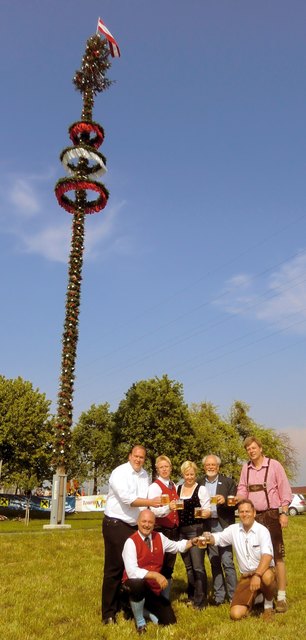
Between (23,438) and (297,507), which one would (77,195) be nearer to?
(23,438)

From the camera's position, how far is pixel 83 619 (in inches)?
285

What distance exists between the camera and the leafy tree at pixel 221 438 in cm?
5625

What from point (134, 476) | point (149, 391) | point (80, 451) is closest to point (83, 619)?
point (134, 476)

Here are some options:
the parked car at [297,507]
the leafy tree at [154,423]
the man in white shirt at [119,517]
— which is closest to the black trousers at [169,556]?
the man in white shirt at [119,517]

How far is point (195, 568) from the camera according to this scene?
779 cm

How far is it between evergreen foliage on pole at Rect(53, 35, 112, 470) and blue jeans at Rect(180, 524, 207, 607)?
18349mm

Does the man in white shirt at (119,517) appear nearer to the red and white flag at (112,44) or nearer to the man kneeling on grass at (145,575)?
the man kneeling on grass at (145,575)

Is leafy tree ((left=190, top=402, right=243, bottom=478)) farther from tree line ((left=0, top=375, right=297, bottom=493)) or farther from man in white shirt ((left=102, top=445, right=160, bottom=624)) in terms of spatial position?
man in white shirt ((left=102, top=445, right=160, bottom=624))

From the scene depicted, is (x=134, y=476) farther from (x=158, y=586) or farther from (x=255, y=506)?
(x=255, y=506)

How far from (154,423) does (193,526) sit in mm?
38279

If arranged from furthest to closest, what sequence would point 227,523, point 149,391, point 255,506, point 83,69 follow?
point 149,391, point 83,69, point 227,523, point 255,506

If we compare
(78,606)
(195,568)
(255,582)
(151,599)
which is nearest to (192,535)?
(195,568)

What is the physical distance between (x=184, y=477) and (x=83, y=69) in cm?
3066

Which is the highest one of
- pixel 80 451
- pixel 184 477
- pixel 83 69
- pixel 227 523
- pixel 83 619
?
pixel 83 69
